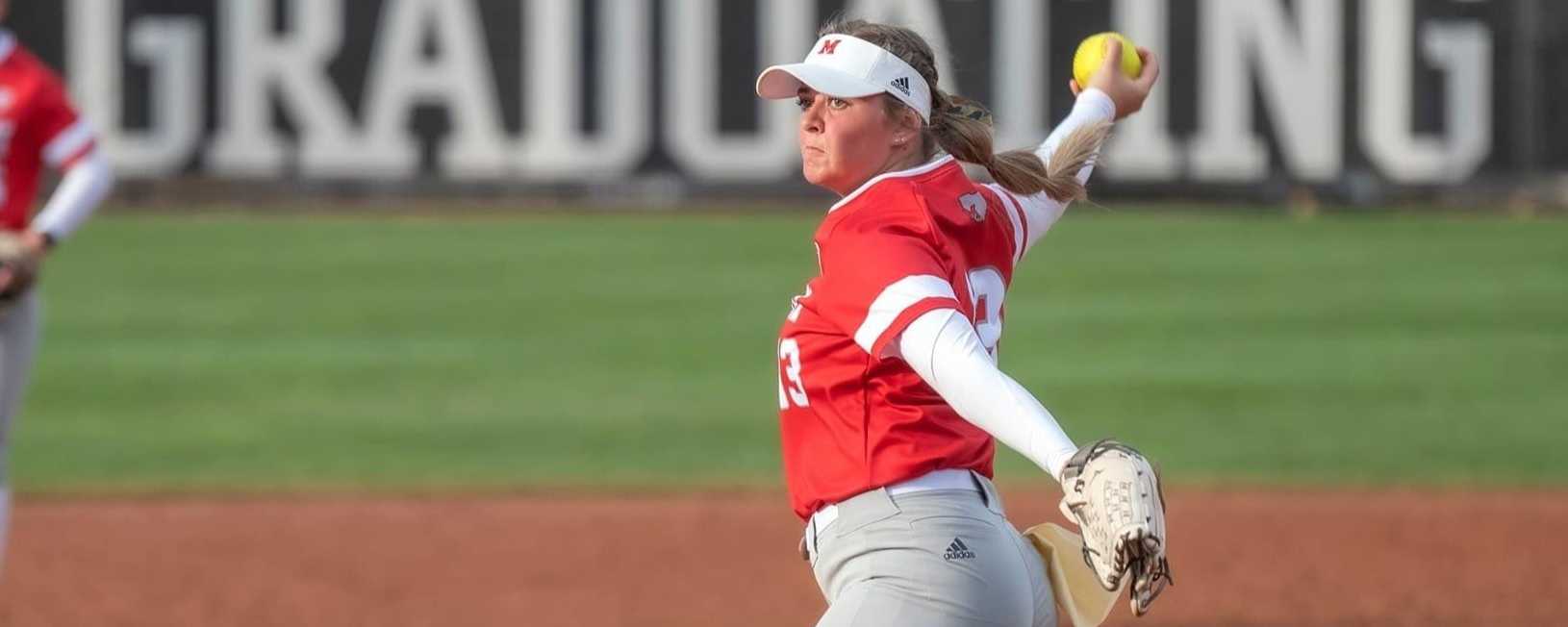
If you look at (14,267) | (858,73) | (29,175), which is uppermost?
(858,73)

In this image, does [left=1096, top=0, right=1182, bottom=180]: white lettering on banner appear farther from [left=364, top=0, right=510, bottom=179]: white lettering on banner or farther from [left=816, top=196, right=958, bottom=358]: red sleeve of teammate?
[left=816, top=196, right=958, bottom=358]: red sleeve of teammate

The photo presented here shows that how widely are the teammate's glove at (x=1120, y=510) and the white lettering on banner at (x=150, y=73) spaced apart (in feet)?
58.3

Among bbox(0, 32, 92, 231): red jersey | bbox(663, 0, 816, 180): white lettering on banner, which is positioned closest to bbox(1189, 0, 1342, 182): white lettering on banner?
bbox(663, 0, 816, 180): white lettering on banner

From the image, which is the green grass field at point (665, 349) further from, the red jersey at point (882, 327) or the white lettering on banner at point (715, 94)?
the red jersey at point (882, 327)

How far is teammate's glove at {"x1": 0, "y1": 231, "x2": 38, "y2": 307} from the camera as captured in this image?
20.2ft

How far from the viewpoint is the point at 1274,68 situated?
19562 millimetres

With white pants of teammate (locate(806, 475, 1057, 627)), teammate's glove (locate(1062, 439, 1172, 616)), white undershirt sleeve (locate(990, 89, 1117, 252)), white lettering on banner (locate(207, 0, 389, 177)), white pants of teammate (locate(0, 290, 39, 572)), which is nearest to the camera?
teammate's glove (locate(1062, 439, 1172, 616))

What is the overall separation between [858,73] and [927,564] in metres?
0.75

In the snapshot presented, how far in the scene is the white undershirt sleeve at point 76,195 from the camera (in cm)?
655

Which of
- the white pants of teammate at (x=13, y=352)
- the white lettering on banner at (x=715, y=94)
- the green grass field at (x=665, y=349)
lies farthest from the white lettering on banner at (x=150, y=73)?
the white pants of teammate at (x=13, y=352)

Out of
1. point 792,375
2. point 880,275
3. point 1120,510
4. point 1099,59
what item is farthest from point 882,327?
point 1099,59

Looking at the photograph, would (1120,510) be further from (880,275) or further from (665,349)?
(665,349)

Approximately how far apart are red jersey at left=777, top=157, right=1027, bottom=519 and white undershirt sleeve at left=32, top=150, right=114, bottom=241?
3.89 metres

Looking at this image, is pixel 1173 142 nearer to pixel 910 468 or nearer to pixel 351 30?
pixel 351 30
